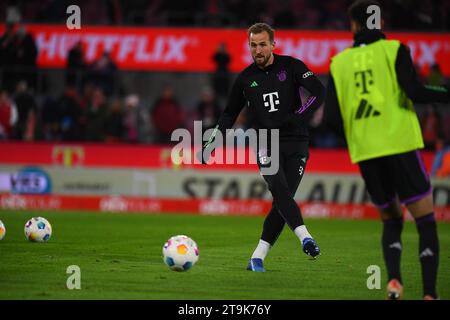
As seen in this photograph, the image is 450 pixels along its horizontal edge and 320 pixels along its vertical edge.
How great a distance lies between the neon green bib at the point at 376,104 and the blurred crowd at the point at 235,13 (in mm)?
16677

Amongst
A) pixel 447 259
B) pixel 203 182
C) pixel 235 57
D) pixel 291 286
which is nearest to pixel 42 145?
pixel 203 182

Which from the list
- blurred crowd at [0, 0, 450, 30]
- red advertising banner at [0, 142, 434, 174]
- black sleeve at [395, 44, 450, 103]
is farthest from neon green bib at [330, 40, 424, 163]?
blurred crowd at [0, 0, 450, 30]

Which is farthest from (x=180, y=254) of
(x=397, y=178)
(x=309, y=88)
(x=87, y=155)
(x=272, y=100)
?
(x=87, y=155)

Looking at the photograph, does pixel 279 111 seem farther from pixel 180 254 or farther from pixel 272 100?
pixel 180 254

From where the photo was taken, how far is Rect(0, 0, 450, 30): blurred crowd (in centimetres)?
2416

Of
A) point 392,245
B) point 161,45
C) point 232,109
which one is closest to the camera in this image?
point 392,245

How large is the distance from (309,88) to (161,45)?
50.5 feet

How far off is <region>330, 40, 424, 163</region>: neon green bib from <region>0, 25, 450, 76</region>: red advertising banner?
16.7 metres

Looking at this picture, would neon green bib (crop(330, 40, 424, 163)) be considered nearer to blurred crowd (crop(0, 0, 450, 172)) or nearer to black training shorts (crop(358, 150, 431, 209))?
black training shorts (crop(358, 150, 431, 209))

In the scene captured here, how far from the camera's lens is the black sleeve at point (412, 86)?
7320 mm

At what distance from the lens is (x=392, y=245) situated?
25.0 ft

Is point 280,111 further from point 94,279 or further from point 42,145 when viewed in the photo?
point 42,145

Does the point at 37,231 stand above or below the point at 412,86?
above
